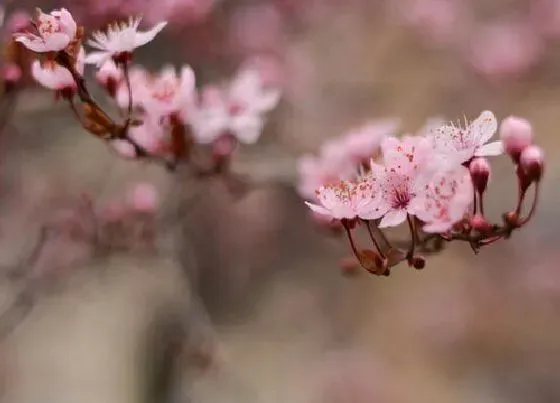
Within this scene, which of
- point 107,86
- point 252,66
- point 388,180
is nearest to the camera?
point 388,180

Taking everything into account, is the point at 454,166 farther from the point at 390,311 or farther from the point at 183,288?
the point at 390,311

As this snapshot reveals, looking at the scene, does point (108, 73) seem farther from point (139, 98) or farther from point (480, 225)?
point (480, 225)

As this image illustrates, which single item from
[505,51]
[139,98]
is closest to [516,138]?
[139,98]

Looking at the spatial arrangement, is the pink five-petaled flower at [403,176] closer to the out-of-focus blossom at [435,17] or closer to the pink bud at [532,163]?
the pink bud at [532,163]

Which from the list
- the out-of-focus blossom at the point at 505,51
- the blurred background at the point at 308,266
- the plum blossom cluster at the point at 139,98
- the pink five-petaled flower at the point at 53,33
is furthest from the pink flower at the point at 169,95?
the out-of-focus blossom at the point at 505,51

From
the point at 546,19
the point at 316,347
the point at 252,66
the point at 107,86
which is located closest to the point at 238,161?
the point at 252,66

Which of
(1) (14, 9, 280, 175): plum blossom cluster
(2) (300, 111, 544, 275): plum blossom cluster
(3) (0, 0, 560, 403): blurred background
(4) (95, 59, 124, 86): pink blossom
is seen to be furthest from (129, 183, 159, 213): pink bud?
(2) (300, 111, 544, 275): plum blossom cluster

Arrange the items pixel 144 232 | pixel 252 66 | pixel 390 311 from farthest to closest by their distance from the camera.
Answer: pixel 390 311
pixel 252 66
pixel 144 232
